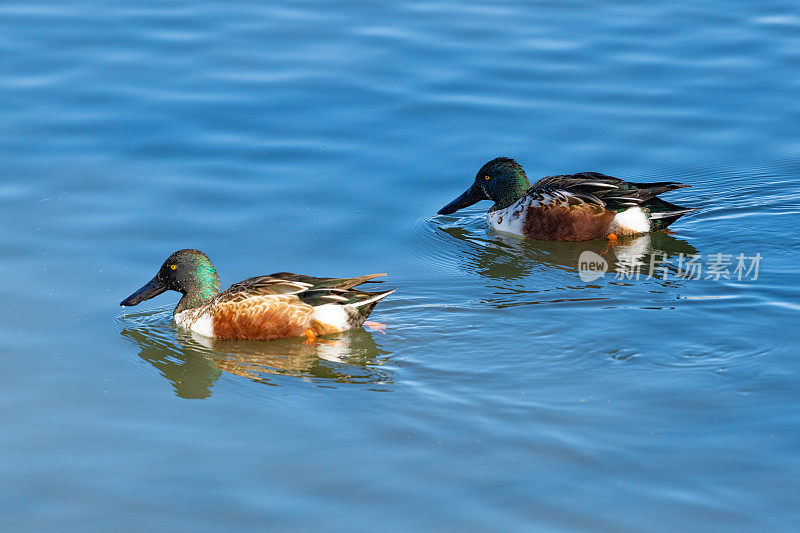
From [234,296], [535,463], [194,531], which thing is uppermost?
[234,296]

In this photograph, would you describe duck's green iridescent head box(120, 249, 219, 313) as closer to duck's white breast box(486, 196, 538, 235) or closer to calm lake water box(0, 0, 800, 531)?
calm lake water box(0, 0, 800, 531)

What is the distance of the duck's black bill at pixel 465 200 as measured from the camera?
10.7 m

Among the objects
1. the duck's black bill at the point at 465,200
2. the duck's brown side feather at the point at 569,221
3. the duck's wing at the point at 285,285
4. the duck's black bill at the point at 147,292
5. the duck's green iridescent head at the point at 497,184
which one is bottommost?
the duck's black bill at the point at 147,292

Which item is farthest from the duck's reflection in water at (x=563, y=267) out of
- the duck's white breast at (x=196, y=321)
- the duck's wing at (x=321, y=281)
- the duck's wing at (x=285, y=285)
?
the duck's white breast at (x=196, y=321)

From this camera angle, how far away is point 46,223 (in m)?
10.0

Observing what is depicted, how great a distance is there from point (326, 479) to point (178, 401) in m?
1.65

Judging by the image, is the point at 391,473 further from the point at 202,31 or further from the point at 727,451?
the point at 202,31

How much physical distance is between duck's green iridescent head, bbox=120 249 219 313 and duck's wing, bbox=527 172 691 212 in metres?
3.41

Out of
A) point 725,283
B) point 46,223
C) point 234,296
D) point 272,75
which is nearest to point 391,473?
point 234,296

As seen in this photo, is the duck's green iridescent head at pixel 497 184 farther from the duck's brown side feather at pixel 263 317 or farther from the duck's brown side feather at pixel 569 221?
the duck's brown side feather at pixel 263 317

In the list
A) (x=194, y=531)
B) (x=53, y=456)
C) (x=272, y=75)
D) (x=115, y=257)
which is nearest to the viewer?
(x=194, y=531)

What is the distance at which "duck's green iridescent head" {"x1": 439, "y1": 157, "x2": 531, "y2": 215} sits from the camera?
1080 centimetres
